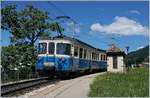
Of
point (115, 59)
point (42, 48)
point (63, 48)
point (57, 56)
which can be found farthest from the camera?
point (115, 59)

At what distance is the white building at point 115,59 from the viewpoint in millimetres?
32562

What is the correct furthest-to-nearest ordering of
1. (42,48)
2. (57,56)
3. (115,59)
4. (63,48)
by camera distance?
(115,59) < (42,48) < (63,48) < (57,56)

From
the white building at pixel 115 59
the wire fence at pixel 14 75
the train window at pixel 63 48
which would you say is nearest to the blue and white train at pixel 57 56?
the train window at pixel 63 48

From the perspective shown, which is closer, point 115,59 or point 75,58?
point 75,58

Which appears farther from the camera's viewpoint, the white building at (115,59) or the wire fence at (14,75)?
the white building at (115,59)

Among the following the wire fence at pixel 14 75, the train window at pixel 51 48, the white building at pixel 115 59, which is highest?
the train window at pixel 51 48

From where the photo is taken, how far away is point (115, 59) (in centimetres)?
3300

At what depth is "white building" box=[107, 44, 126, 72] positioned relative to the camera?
32562 millimetres

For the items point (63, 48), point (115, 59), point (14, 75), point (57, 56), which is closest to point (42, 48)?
point (57, 56)

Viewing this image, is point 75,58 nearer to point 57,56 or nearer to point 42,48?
point 57,56

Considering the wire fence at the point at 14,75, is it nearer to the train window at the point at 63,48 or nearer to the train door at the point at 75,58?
the train window at the point at 63,48

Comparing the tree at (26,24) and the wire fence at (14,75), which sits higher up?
the tree at (26,24)

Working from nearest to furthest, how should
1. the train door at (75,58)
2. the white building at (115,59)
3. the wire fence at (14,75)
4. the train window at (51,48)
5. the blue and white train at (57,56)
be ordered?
the wire fence at (14,75) → the blue and white train at (57,56) → the train window at (51,48) → the train door at (75,58) → the white building at (115,59)

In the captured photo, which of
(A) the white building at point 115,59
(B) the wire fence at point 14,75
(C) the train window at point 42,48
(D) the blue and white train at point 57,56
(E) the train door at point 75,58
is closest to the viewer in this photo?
(B) the wire fence at point 14,75
